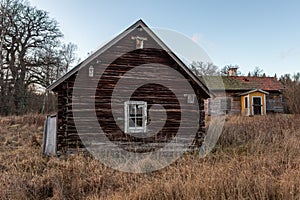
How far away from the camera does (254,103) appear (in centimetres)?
2786

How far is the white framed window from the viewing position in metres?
10.4

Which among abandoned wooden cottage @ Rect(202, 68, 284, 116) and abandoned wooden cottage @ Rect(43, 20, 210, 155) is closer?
abandoned wooden cottage @ Rect(43, 20, 210, 155)

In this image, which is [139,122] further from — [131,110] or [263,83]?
[263,83]

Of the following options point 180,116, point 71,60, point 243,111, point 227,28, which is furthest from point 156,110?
point 71,60

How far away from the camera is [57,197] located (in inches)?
202

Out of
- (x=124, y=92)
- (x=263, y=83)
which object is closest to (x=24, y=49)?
(x=124, y=92)

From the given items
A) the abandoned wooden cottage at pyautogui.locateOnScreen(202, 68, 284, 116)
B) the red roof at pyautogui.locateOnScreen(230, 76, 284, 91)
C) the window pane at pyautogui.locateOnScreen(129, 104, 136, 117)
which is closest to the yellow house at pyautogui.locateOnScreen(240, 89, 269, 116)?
the abandoned wooden cottage at pyautogui.locateOnScreen(202, 68, 284, 116)

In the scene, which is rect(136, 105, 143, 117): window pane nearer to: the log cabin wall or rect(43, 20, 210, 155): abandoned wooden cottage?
rect(43, 20, 210, 155): abandoned wooden cottage

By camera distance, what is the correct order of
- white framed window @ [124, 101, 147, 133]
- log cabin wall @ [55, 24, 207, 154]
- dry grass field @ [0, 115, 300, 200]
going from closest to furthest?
dry grass field @ [0, 115, 300, 200] < log cabin wall @ [55, 24, 207, 154] < white framed window @ [124, 101, 147, 133]

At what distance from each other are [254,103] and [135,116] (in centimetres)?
2091

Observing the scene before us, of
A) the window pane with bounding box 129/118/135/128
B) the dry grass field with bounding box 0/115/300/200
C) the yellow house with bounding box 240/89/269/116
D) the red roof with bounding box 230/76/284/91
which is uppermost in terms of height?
the red roof with bounding box 230/76/284/91

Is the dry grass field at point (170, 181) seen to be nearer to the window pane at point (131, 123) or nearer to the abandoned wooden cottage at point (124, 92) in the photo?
the abandoned wooden cottage at point (124, 92)

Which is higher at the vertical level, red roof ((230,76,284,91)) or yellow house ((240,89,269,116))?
red roof ((230,76,284,91))

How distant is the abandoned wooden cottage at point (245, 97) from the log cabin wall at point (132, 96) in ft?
58.4
